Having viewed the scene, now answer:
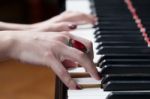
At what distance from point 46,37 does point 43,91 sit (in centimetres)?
120

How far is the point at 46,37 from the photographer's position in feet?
2.99

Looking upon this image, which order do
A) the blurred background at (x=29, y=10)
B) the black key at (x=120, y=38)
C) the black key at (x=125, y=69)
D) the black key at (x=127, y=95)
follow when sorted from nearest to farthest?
the black key at (x=127, y=95) < the black key at (x=125, y=69) < the black key at (x=120, y=38) < the blurred background at (x=29, y=10)

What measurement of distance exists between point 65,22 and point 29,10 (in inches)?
78.8

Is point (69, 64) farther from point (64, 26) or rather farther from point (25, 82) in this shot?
point (25, 82)

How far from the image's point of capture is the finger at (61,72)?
0.83 metres

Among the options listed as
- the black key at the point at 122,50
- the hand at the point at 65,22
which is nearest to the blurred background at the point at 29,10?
the hand at the point at 65,22

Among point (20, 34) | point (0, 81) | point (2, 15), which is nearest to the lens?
point (20, 34)

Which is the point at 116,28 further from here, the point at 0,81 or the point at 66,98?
the point at 0,81

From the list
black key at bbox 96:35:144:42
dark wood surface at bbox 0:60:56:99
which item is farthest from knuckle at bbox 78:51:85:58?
dark wood surface at bbox 0:60:56:99

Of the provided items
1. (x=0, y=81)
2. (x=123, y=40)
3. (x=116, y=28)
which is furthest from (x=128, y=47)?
(x=0, y=81)

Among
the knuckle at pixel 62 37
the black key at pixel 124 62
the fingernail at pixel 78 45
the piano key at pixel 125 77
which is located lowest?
the piano key at pixel 125 77

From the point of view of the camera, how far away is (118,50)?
1.03 meters

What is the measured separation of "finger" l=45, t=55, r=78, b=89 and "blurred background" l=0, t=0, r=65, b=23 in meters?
2.24

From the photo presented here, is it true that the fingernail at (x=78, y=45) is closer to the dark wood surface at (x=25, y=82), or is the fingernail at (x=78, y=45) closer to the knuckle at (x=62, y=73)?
the knuckle at (x=62, y=73)
